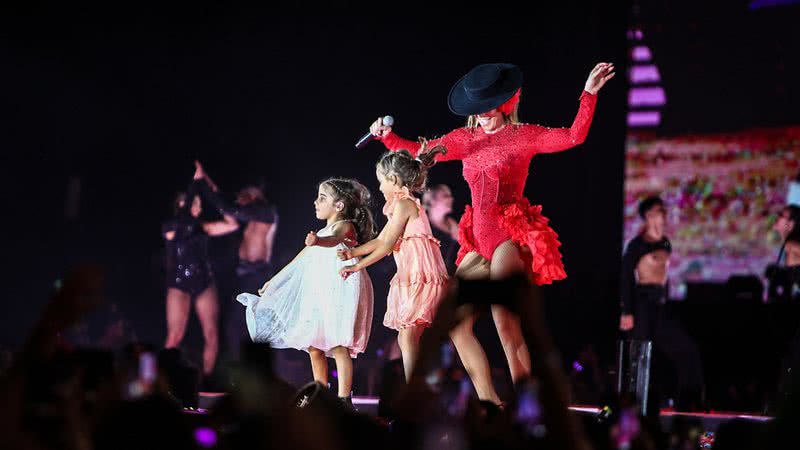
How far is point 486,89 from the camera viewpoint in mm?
5512

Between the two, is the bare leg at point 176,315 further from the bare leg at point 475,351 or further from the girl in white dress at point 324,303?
the bare leg at point 475,351

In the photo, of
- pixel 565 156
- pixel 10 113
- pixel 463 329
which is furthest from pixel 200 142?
pixel 463 329

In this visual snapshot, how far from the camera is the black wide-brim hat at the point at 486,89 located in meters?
5.46

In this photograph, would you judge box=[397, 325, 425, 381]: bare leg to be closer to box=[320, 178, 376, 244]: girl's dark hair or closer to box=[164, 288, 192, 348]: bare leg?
box=[320, 178, 376, 244]: girl's dark hair

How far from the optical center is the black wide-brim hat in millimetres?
5461

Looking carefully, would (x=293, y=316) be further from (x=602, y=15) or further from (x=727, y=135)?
(x=727, y=135)

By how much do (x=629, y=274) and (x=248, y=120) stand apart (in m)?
3.30

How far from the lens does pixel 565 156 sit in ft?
24.4

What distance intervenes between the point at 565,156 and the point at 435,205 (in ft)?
3.40

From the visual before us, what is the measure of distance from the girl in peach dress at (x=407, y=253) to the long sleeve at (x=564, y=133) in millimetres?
510

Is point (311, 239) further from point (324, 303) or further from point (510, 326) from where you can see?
point (510, 326)

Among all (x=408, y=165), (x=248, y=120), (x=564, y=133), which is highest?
(x=248, y=120)

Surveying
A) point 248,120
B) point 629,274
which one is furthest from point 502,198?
point 248,120

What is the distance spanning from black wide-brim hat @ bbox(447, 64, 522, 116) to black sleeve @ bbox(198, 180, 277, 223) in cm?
303
